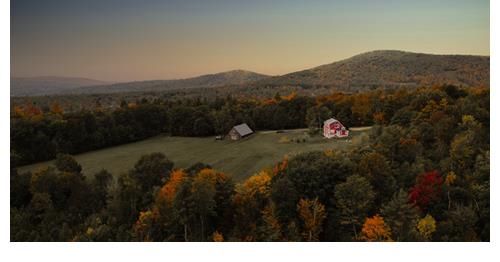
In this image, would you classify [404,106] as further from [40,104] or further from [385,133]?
[40,104]

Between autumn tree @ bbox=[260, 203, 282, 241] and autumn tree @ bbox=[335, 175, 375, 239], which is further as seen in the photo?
autumn tree @ bbox=[335, 175, 375, 239]

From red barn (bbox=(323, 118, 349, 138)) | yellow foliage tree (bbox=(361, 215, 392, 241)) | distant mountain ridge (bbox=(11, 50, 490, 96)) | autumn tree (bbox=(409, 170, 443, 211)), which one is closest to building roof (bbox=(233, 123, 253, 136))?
distant mountain ridge (bbox=(11, 50, 490, 96))

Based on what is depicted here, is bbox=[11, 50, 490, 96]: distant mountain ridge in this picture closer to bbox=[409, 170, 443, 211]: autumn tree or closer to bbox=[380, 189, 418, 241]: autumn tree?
bbox=[409, 170, 443, 211]: autumn tree

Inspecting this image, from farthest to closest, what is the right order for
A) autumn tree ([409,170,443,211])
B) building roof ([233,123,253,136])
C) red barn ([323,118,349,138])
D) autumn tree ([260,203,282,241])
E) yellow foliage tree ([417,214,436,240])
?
building roof ([233,123,253,136])
red barn ([323,118,349,138])
autumn tree ([409,170,443,211])
autumn tree ([260,203,282,241])
yellow foliage tree ([417,214,436,240])

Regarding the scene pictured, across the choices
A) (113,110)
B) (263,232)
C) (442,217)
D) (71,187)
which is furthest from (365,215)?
(113,110)

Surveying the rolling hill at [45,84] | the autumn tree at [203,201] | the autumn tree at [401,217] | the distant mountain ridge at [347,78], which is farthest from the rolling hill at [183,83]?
the autumn tree at [401,217]

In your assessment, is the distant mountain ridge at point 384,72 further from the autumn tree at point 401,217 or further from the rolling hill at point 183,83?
the autumn tree at point 401,217

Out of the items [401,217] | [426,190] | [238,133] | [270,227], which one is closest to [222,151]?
[238,133]
